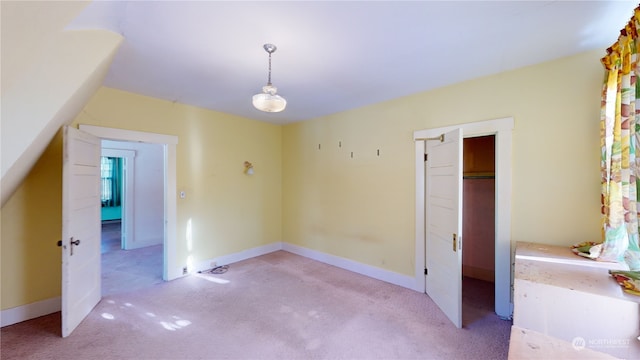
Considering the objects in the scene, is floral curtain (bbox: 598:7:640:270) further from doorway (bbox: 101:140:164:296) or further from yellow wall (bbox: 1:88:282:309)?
doorway (bbox: 101:140:164:296)

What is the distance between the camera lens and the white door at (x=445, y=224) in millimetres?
2432

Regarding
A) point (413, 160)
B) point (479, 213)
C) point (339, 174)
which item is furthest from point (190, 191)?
point (479, 213)

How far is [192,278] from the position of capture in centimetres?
364

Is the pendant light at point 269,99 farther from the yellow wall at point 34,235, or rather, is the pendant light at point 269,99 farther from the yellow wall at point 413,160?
the yellow wall at point 34,235

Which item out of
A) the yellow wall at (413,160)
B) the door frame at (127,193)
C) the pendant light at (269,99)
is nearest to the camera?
the pendant light at (269,99)

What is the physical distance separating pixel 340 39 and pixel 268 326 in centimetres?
272

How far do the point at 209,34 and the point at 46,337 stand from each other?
3.10 meters

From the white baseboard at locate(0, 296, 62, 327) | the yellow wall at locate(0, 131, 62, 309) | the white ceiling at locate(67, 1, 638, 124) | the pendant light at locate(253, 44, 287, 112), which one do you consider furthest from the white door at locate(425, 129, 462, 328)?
the white baseboard at locate(0, 296, 62, 327)

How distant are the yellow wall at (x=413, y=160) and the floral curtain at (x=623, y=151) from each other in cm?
35

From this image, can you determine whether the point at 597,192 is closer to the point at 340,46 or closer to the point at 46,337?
the point at 340,46

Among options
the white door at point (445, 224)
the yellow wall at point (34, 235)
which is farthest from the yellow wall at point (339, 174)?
the white door at point (445, 224)

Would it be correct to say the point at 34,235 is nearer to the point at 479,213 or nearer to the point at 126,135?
the point at 126,135

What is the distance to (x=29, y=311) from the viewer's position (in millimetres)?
2615

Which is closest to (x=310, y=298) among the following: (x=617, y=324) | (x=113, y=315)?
(x=113, y=315)
